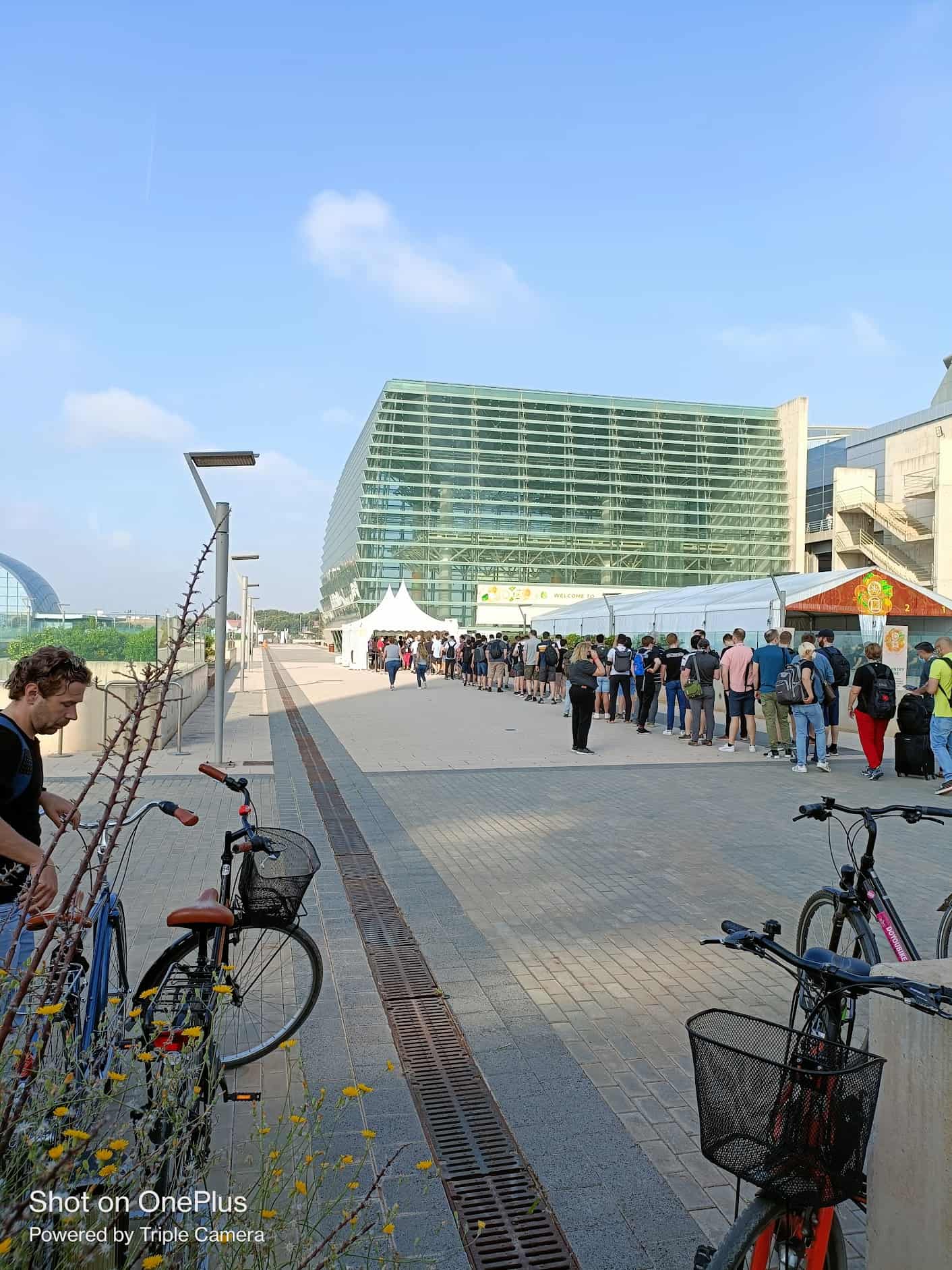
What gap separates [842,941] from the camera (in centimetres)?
399

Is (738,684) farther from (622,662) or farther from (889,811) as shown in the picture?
(889,811)

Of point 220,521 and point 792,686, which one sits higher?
point 220,521

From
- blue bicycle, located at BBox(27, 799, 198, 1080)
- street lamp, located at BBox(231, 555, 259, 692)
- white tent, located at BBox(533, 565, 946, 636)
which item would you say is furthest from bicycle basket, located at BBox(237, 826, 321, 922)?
street lamp, located at BBox(231, 555, 259, 692)

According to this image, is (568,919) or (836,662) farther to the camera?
(836,662)

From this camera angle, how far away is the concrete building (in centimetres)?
4547

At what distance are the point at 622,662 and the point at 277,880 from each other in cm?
1583

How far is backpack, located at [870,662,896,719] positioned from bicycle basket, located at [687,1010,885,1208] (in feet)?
35.5

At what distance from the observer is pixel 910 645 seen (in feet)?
85.8

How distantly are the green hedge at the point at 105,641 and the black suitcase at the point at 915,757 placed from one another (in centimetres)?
1070

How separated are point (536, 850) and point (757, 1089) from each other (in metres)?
6.19

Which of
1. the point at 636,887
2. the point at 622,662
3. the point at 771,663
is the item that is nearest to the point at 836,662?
the point at 771,663

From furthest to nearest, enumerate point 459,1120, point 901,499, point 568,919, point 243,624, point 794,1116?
point 901,499, point 243,624, point 568,919, point 459,1120, point 794,1116

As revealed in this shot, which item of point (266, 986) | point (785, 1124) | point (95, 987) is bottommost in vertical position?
point (266, 986)

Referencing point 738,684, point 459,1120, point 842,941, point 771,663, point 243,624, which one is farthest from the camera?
point 243,624
